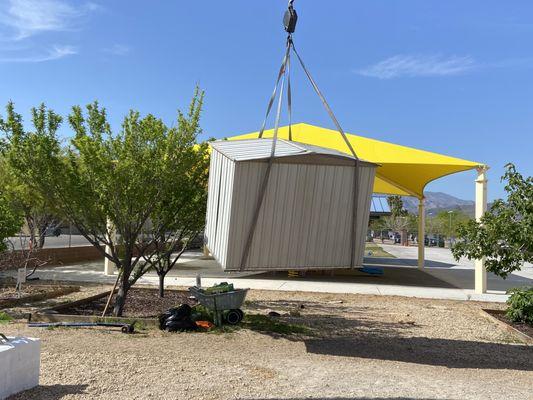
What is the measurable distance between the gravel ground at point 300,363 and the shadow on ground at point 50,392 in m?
0.01

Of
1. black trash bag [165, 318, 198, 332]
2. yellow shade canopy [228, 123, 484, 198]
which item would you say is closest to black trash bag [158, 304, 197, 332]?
black trash bag [165, 318, 198, 332]

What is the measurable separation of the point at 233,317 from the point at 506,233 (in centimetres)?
561

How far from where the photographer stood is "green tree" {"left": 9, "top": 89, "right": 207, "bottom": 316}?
31.3 feet

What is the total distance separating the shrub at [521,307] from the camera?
10.8 metres

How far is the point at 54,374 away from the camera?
19.6ft

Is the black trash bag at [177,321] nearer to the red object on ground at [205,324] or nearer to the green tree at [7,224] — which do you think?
the red object on ground at [205,324]

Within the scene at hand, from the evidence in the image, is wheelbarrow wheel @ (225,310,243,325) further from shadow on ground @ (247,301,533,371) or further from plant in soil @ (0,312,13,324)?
plant in soil @ (0,312,13,324)

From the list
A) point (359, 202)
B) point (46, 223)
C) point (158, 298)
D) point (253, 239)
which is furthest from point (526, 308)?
point (46, 223)

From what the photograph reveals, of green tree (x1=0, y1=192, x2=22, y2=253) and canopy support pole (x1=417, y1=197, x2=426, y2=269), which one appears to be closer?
green tree (x1=0, y1=192, x2=22, y2=253)

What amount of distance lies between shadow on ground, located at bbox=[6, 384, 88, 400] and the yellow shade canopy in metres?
14.0

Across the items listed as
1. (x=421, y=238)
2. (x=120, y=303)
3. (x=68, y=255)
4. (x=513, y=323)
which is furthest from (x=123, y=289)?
(x=421, y=238)

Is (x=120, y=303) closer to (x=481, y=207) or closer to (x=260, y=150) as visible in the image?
(x=260, y=150)

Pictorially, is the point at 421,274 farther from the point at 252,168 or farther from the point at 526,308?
the point at 252,168

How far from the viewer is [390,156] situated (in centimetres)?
1903
